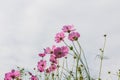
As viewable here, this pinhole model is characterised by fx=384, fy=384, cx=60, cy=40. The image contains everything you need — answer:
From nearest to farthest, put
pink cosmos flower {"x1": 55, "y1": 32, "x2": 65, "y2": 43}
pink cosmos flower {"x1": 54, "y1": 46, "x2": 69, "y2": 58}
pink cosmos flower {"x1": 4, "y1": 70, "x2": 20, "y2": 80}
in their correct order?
pink cosmos flower {"x1": 54, "y1": 46, "x2": 69, "y2": 58}, pink cosmos flower {"x1": 55, "y1": 32, "x2": 65, "y2": 43}, pink cosmos flower {"x1": 4, "y1": 70, "x2": 20, "y2": 80}

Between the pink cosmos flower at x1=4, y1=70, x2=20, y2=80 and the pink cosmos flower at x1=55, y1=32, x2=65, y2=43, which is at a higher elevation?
the pink cosmos flower at x1=55, y1=32, x2=65, y2=43

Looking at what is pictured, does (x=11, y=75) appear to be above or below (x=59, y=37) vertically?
below

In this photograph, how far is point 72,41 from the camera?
426 cm

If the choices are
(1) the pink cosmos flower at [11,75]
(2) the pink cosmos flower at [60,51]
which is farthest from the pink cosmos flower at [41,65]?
(2) the pink cosmos flower at [60,51]

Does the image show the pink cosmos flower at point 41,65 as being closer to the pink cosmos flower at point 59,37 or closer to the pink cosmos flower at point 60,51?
the pink cosmos flower at point 59,37

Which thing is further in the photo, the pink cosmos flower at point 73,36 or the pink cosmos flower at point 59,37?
the pink cosmos flower at point 59,37

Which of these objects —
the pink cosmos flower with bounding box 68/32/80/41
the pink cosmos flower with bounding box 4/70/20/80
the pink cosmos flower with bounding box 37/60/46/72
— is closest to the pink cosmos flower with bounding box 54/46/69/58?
the pink cosmos flower with bounding box 68/32/80/41

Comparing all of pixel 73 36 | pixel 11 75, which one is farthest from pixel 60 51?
pixel 11 75

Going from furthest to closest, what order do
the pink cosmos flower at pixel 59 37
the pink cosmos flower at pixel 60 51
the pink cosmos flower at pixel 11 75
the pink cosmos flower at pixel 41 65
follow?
the pink cosmos flower at pixel 41 65, the pink cosmos flower at pixel 11 75, the pink cosmos flower at pixel 59 37, the pink cosmos flower at pixel 60 51

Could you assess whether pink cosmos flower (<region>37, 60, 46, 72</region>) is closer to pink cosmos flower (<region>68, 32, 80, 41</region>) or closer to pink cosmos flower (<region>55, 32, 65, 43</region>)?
pink cosmos flower (<region>55, 32, 65, 43</region>)

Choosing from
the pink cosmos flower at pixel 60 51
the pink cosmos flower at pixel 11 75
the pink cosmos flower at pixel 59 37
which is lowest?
the pink cosmos flower at pixel 11 75

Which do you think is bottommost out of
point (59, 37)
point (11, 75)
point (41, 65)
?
point (11, 75)

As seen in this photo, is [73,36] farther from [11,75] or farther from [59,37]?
[11,75]

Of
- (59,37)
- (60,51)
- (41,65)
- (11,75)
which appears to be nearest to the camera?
(60,51)
